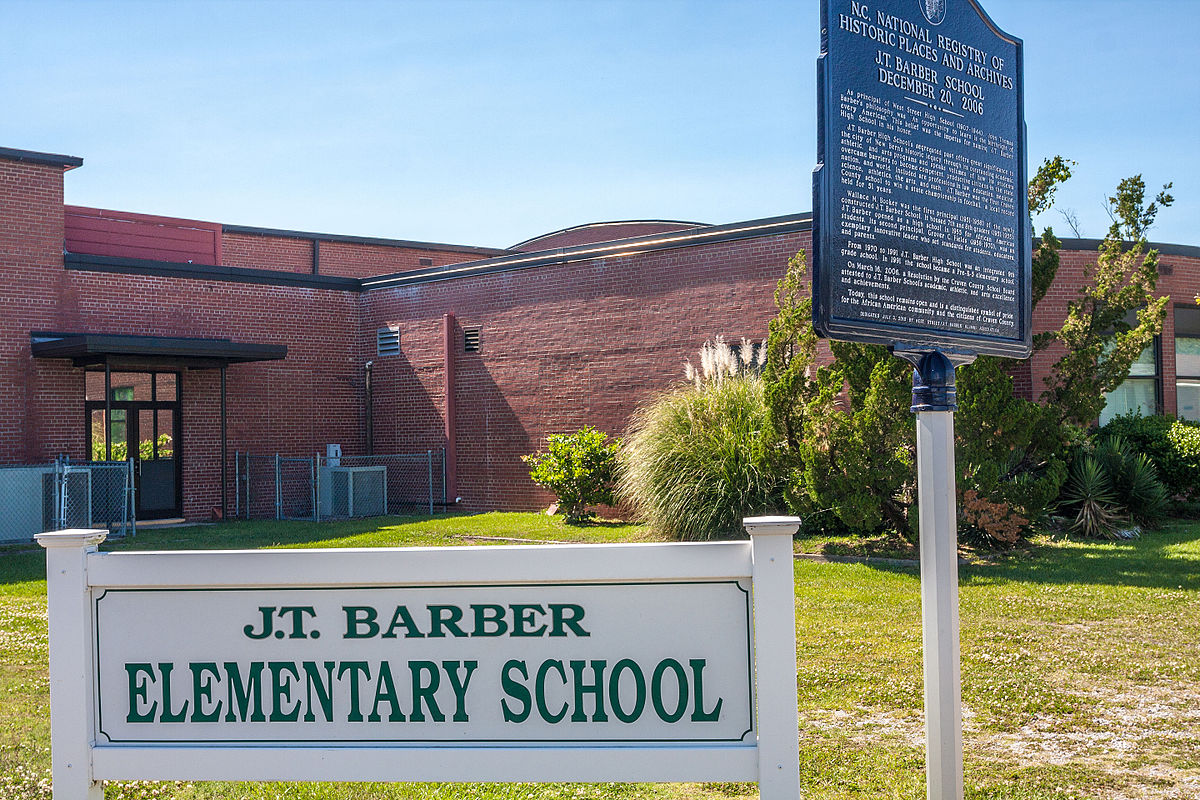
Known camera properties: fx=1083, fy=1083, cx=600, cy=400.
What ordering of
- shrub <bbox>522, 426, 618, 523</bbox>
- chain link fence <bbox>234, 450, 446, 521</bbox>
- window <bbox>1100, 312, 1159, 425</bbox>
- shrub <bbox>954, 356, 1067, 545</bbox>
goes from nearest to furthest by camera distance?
shrub <bbox>954, 356, 1067, 545</bbox> → shrub <bbox>522, 426, 618, 523</bbox> → window <bbox>1100, 312, 1159, 425</bbox> → chain link fence <bbox>234, 450, 446, 521</bbox>

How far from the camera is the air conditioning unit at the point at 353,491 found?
22.1 metres

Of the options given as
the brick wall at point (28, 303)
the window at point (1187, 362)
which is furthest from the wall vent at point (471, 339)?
the window at point (1187, 362)

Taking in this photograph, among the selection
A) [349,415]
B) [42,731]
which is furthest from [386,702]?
[349,415]

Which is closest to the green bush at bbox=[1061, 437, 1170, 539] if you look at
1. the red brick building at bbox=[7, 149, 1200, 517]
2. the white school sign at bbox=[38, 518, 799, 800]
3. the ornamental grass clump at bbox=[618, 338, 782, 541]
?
the red brick building at bbox=[7, 149, 1200, 517]

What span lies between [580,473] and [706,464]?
4991 mm

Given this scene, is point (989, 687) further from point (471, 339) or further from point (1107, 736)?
point (471, 339)

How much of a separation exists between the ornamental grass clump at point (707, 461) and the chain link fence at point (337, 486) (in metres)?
8.52

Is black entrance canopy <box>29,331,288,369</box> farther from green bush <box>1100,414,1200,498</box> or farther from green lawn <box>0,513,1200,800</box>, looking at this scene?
green bush <box>1100,414,1200,498</box>

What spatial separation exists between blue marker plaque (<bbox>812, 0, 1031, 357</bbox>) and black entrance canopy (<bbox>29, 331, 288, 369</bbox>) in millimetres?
17781

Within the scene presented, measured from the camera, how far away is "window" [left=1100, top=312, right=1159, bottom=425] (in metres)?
19.3

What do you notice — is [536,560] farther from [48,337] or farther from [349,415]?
[349,415]

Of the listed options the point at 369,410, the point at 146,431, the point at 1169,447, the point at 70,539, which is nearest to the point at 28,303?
the point at 146,431

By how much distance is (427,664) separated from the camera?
3.59 m

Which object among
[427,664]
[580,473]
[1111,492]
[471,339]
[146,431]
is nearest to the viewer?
[427,664]
